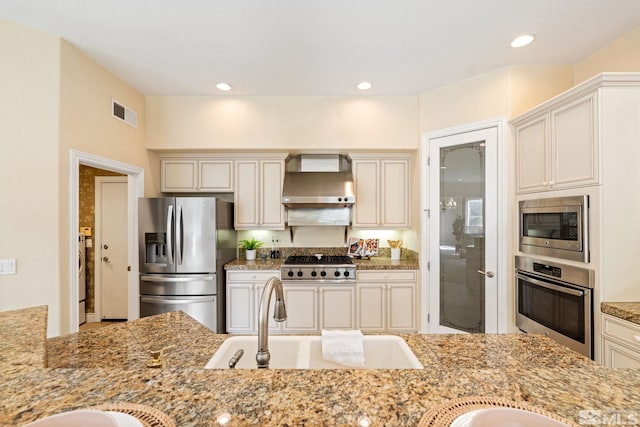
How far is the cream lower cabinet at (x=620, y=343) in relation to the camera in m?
1.66

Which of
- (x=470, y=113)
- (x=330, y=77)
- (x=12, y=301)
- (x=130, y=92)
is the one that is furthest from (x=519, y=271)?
(x=130, y=92)

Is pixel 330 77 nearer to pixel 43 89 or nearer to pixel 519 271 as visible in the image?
pixel 43 89

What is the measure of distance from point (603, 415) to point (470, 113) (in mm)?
2909

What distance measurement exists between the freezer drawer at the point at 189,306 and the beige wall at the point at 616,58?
4324mm

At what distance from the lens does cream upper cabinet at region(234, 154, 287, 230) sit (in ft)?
12.5

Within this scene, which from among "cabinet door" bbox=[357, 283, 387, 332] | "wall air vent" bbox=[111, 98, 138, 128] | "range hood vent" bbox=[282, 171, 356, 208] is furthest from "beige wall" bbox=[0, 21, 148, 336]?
"cabinet door" bbox=[357, 283, 387, 332]

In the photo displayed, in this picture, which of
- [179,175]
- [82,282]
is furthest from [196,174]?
[82,282]

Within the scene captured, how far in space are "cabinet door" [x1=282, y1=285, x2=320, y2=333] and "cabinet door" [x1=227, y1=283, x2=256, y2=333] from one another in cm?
44

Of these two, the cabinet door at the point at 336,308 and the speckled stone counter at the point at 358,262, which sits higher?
the speckled stone counter at the point at 358,262

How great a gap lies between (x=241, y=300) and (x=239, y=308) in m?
0.10

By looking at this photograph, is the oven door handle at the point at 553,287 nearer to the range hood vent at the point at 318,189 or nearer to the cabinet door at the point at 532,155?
the cabinet door at the point at 532,155

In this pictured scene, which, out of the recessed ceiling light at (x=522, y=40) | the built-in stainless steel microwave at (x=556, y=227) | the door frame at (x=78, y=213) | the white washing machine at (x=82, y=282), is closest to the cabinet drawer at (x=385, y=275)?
the built-in stainless steel microwave at (x=556, y=227)

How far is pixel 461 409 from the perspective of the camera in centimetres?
62

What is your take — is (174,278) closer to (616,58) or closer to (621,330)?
(621,330)
